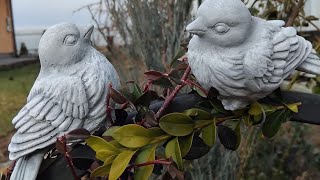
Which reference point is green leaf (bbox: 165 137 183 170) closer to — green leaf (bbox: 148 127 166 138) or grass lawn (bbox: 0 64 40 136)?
green leaf (bbox: 148 127 166 138)

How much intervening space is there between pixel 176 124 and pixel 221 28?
94 mm

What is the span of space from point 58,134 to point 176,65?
14 centimetres

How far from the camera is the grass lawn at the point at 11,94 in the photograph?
3254 mm

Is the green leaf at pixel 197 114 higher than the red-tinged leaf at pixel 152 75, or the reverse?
the red-tinged leaf at pixel 152 75

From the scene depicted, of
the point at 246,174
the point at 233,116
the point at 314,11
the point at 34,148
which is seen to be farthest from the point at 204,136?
the point at 314,11

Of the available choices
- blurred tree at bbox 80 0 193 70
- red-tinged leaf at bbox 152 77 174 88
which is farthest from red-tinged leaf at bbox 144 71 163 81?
blurred tree at bbox 80 0 193 70

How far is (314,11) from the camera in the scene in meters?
2.30

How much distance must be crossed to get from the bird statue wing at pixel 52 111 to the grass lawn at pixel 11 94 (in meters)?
2.57

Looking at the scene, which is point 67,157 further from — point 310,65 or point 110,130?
point 310,65

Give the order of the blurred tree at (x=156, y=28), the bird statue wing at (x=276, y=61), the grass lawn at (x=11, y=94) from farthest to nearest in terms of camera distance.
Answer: the grass lawn at (x=11, y=94)
the blurred tree at (x=156, y=28)
the bird statue wing at (x=276, y=61)

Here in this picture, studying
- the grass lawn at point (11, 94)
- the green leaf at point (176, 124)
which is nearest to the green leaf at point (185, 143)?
the green leaf at point (176, 124)

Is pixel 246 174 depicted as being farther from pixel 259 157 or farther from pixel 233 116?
pixel 233 116

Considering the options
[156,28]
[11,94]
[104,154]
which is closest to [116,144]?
[104,154]

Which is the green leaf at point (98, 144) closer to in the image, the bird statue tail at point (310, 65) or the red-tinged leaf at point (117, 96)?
the red-tinged leaf at point (117, 96)
